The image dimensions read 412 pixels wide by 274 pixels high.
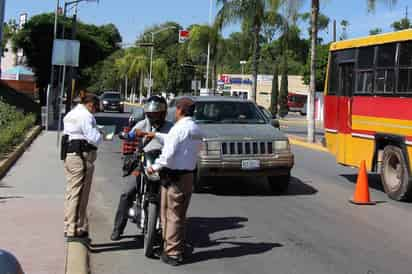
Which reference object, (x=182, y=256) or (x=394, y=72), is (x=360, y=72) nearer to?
(x=394, y=72)

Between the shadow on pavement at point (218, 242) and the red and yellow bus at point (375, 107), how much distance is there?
3.89 meters

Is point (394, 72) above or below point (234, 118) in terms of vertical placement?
above

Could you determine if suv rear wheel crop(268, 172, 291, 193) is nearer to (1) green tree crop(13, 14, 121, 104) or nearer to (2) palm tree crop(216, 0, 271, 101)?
(2) palm tree crop(216, 0, 271, 101)

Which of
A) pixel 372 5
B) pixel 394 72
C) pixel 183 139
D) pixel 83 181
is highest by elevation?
pixel 372 5

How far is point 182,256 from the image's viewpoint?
23.9 ft

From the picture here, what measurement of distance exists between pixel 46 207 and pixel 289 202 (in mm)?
4184

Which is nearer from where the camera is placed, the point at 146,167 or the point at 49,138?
the point at 146,167

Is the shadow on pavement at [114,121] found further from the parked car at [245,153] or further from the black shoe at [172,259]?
the black shoe at [172,259]

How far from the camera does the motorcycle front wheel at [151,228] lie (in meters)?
7.14

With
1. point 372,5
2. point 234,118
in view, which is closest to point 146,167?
point 234,118

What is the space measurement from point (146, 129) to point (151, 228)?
1188 millimetres

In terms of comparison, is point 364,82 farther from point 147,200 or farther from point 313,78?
point 313,78

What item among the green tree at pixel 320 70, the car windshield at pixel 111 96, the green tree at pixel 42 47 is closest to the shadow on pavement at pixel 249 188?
the green tree at pixel 42 47

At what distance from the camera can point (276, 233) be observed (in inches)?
354
